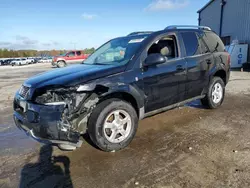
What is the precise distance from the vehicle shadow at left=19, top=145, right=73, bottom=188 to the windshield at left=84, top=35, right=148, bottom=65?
6.07ft

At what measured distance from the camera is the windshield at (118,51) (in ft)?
11.6

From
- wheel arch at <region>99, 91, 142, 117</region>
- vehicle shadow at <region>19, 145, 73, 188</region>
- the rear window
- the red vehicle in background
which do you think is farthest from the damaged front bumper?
the red vehicle in background

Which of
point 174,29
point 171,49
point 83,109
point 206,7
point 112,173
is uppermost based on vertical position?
point 206,7

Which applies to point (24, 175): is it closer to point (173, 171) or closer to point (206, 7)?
point (173, 171)

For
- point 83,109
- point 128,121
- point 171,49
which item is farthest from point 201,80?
point 83,109

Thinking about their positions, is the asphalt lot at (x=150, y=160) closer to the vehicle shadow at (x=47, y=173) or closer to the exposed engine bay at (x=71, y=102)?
the vehicle shadow at (x=47, y=173)

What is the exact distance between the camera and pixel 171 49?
4.08 m

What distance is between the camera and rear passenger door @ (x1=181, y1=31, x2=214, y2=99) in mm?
4191

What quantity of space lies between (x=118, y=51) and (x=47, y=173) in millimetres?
2490

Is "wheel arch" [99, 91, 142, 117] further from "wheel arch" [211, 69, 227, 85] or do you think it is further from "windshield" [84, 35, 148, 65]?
"wheel arch" [211, 69, 227, 85]

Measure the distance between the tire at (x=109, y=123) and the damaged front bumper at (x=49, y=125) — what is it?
0.29m

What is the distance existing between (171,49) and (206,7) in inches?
823

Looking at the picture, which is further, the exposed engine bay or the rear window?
the rear window

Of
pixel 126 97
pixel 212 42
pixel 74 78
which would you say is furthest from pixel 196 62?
pixel 74 78
